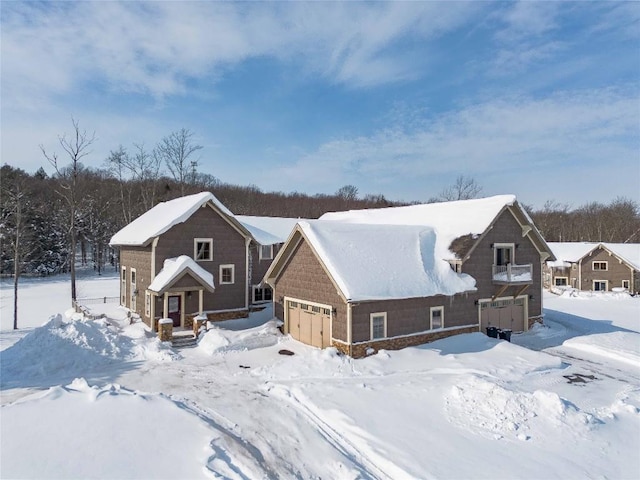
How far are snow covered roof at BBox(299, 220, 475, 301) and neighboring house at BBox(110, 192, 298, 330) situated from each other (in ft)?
20.9

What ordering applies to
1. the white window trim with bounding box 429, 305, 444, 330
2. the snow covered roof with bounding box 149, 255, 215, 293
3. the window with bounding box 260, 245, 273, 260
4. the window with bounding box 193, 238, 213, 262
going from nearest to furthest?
the white window trim with bounding box 429, 305, 444, 330 < the snow covered roof with bounding box 149, 255, 215, 293 < the window with bounding box 193, 238, 213, 262 < the window with bounding box 260, 245, 273, 260

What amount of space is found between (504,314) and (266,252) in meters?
15.6

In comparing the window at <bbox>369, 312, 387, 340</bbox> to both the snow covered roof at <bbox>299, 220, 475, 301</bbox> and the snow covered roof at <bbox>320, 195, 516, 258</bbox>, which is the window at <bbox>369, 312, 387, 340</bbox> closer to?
the snow covered roof at <bbox>299, 220, 475, 301</bbox>

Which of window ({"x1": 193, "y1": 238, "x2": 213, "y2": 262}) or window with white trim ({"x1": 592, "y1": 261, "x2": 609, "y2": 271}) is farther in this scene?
window with white trim ({"x1": 592, "y1": 261, "x2": 609, "y2": 271})

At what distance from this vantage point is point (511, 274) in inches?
904

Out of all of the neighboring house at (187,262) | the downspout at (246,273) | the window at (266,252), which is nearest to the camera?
the neighboring house at (187,262)

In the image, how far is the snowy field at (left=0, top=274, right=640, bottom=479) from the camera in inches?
346

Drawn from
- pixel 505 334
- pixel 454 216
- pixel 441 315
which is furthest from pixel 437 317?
pixel 454 216

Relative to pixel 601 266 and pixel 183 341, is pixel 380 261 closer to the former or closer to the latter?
pixel 183 341

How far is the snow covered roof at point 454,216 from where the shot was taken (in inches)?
902

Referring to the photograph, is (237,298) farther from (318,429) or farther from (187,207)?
(318,429)

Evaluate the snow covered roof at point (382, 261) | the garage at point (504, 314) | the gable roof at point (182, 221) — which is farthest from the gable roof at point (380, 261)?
the gable roof at point (182, 221)

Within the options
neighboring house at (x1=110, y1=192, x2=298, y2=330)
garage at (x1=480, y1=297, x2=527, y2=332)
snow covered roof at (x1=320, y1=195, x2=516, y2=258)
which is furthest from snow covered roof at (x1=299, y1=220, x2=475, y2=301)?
neighboring house at (x1=110, y1=192, x2=298, y2=330)

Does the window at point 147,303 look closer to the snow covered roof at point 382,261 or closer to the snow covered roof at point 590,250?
the snow covered roof at point 382,261
